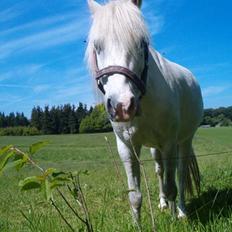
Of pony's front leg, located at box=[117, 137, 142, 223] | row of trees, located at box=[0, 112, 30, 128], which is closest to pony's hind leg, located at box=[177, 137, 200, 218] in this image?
pony's front leg, located at box=[117, 137, 142, 223]

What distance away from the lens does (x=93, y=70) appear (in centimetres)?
395

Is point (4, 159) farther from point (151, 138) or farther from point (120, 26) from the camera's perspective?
point (151, 138)

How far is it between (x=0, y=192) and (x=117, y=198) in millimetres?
3422

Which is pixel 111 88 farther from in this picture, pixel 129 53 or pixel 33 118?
pixel 33 118

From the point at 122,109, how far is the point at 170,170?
1813 mm

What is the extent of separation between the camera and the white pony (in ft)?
10.8

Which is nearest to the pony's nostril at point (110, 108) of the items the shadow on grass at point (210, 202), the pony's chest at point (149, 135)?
the pony's chest at point (149, 135)

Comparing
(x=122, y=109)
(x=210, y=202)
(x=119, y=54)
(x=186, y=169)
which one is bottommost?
(x=210, y=202)

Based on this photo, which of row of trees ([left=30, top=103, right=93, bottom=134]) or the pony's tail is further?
row of trees ([left=30, top=103, right=93, bottom=134])

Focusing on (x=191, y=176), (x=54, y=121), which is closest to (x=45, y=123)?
(x=54, y=121)

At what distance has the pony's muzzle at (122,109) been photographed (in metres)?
3.08

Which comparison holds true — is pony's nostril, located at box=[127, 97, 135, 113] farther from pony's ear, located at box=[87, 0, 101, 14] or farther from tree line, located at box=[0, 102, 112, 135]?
tree line, located at box=[0, 102, 112, 135]

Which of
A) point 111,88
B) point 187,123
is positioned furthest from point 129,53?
point 187,123

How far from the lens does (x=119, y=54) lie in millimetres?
3428
